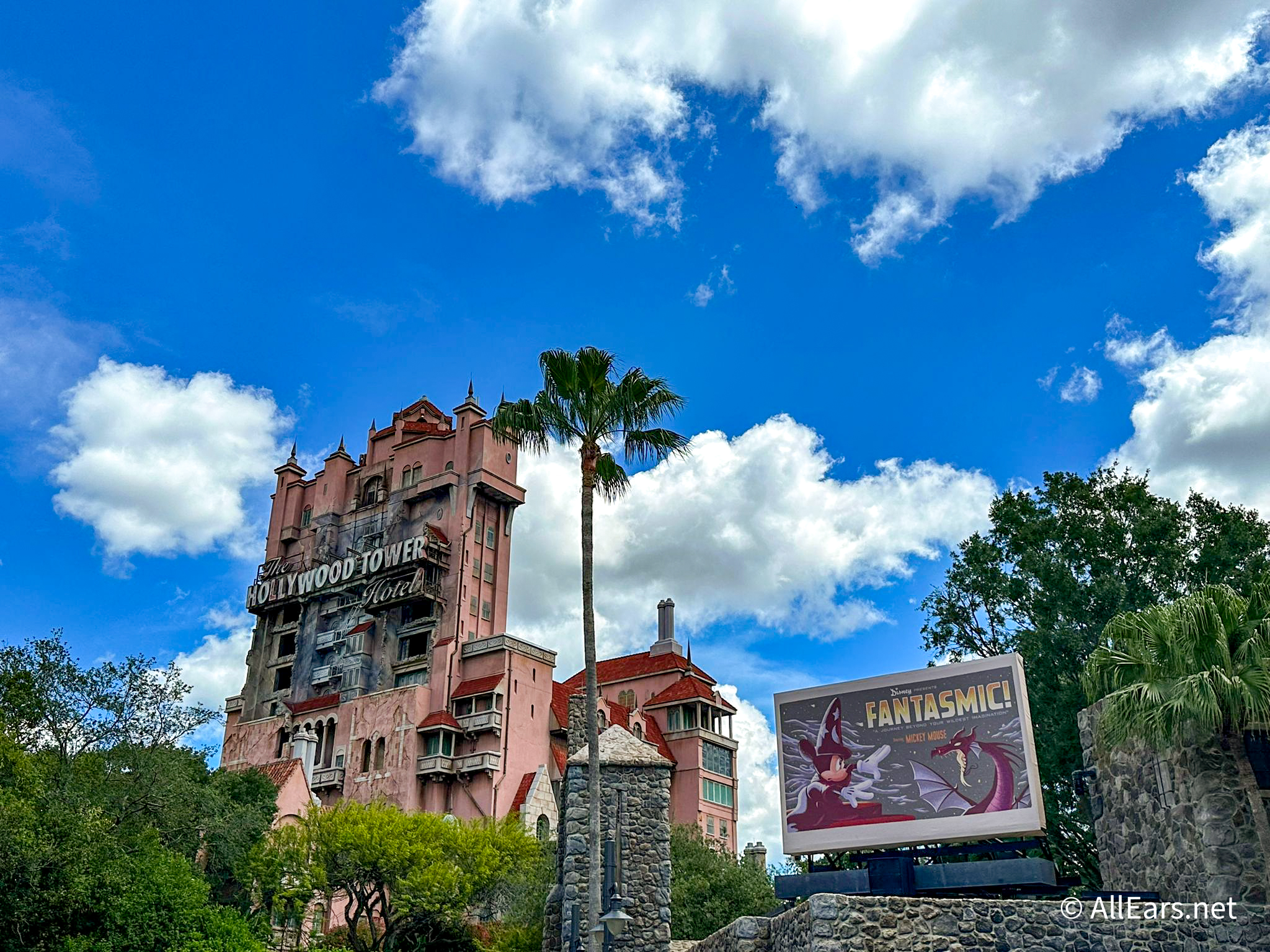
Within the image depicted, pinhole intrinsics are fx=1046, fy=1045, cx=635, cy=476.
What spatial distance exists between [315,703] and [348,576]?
306 inches

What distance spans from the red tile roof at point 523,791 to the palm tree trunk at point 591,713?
34.8 meters

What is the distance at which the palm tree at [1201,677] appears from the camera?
588 inches

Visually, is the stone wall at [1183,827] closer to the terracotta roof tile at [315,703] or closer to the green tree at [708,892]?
the green tree at [708,892]

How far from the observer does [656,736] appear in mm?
60781

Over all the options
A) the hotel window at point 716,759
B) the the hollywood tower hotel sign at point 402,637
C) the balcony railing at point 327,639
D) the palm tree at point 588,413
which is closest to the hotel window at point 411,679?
the the hollywood tower hotel sign at point 402,637

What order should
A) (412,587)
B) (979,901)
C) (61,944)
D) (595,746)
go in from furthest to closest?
1. (412,587)
2. (61,944)
3. (595,746)
4. (979,901)

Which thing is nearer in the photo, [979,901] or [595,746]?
[979,901]

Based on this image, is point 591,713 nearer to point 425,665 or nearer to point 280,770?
point 280,770

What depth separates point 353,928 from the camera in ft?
108

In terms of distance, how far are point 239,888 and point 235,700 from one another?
3120 centimetres

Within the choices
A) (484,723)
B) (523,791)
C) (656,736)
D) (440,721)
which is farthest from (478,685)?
(656,736)

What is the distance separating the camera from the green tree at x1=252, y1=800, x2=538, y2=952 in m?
32.5

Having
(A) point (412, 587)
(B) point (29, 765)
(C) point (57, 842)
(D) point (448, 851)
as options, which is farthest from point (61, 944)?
(A) point (412, 587)

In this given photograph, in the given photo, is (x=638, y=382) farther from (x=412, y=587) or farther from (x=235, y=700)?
A: (x=235, y=700)
